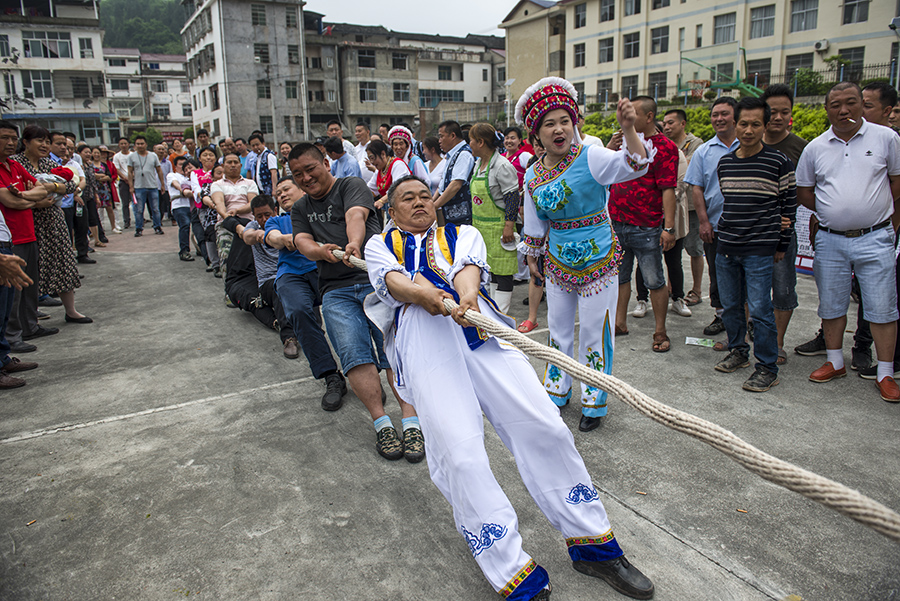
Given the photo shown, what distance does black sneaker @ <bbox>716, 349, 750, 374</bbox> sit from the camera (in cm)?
433

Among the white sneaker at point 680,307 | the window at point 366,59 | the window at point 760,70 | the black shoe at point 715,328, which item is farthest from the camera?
the window at point 366,59

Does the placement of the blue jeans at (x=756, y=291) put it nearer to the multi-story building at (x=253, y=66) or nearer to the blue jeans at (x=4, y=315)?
the blue jeans at (x=4, y=315)

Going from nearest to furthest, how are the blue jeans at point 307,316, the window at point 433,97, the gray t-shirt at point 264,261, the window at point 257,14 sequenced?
the blue jeans at point 307,316 → the gray t-shirt at point 264,261 → the window at point 257,14 → the window at point 433,97

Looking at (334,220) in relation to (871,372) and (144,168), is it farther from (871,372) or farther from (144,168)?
(144,168)

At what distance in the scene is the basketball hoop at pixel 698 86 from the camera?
26.0 meters

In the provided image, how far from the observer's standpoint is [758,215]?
3951 mm

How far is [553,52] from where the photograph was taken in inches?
1501

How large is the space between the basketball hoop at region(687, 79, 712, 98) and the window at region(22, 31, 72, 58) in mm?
40891

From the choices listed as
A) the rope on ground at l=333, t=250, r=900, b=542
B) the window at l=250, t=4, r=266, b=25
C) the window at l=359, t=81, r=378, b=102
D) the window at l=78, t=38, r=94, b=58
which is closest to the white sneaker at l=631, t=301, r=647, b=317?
the rope on ground at l=333, t=250, r=900, b=542

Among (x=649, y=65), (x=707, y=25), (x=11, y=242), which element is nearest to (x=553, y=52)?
(x=649, y=65)

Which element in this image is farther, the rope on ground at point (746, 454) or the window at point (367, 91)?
the window at point (367, 91)

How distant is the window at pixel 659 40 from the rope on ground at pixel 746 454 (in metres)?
34.3

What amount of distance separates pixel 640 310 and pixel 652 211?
139 cm

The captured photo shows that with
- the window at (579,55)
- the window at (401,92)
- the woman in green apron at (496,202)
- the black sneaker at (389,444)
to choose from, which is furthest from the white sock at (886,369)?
the window at (401,92)
